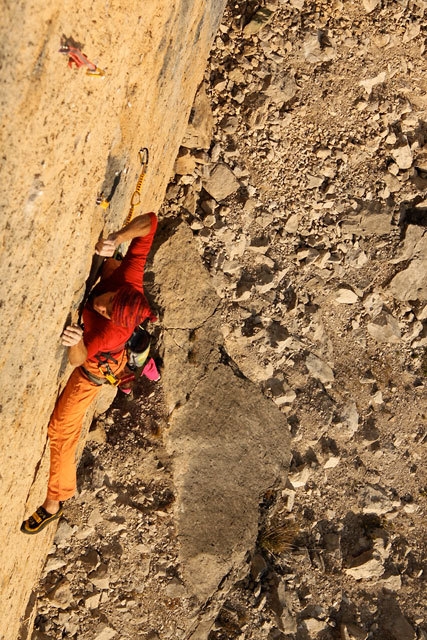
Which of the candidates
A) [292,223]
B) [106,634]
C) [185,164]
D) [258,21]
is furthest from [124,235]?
[106,634]

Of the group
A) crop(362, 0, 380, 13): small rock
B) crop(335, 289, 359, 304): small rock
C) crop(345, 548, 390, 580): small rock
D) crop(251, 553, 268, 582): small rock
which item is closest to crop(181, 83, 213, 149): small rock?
crop(362, 0, 380, 13): small rock

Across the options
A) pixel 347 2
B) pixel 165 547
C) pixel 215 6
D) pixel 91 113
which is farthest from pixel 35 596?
pixel 347 2

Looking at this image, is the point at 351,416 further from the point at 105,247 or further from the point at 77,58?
the point at 77,58

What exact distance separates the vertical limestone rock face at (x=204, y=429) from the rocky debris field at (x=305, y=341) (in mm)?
144

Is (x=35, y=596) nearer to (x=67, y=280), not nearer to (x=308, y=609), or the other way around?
(x=308, y=609)

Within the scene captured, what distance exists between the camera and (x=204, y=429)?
16.7ft

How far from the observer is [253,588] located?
211 inches

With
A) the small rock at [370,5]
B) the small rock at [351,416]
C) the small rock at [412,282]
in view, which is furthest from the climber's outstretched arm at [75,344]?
the small rock at [370,5]

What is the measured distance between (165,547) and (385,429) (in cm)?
248

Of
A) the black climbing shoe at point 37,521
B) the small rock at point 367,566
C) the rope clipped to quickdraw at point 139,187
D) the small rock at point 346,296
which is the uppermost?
the rope clipped to quickdraw at point 139,187

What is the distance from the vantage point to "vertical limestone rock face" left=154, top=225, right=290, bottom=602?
5051 mm

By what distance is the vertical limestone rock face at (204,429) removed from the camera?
16.6ft

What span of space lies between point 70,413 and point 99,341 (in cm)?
62

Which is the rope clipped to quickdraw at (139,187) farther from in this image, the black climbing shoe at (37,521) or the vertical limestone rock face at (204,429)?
the black climbing shoe at (37,521)
